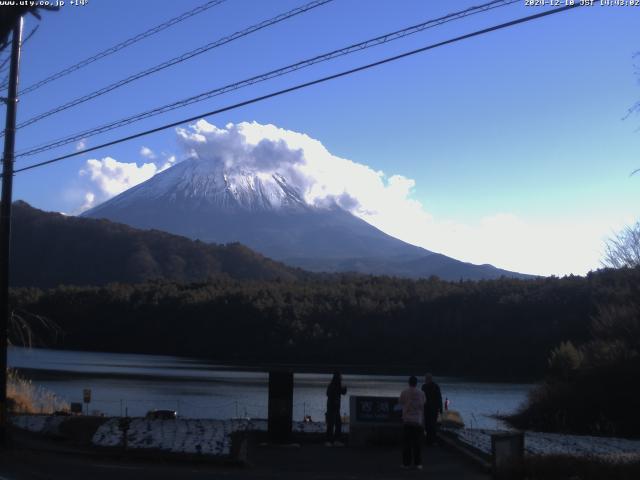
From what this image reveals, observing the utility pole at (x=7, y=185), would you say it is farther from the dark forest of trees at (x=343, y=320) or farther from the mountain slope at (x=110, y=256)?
the mountain slope at (x=110, y=256)

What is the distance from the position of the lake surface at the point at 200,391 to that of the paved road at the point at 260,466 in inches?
581

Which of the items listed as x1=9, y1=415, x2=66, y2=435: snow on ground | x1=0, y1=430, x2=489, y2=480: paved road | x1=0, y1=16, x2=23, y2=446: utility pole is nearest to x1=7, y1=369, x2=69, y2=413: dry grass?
x1=9, y1=415, x2=66, y2=435: snow on ground

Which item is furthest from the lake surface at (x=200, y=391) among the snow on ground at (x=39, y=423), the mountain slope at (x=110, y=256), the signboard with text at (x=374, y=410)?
the mountain slope at (x=110, y=256)

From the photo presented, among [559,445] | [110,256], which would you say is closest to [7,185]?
[559,445]

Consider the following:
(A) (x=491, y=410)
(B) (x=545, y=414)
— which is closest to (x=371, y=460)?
(B) (x=545, y=414)

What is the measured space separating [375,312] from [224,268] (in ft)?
236

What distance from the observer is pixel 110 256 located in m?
157

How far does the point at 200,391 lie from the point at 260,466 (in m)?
32.7

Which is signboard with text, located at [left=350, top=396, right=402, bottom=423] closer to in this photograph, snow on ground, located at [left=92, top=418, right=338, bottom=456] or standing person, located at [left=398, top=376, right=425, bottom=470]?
snow on ground, located at [left=92, top=418, right=338, bottom=456]

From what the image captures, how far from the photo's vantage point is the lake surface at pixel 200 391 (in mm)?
35250

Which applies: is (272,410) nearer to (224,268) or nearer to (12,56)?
(12,56)

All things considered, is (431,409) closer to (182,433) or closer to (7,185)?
(182,433)

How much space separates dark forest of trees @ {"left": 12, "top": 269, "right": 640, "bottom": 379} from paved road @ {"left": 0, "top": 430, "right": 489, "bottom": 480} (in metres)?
58.5

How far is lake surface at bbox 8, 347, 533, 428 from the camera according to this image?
35.2 m
